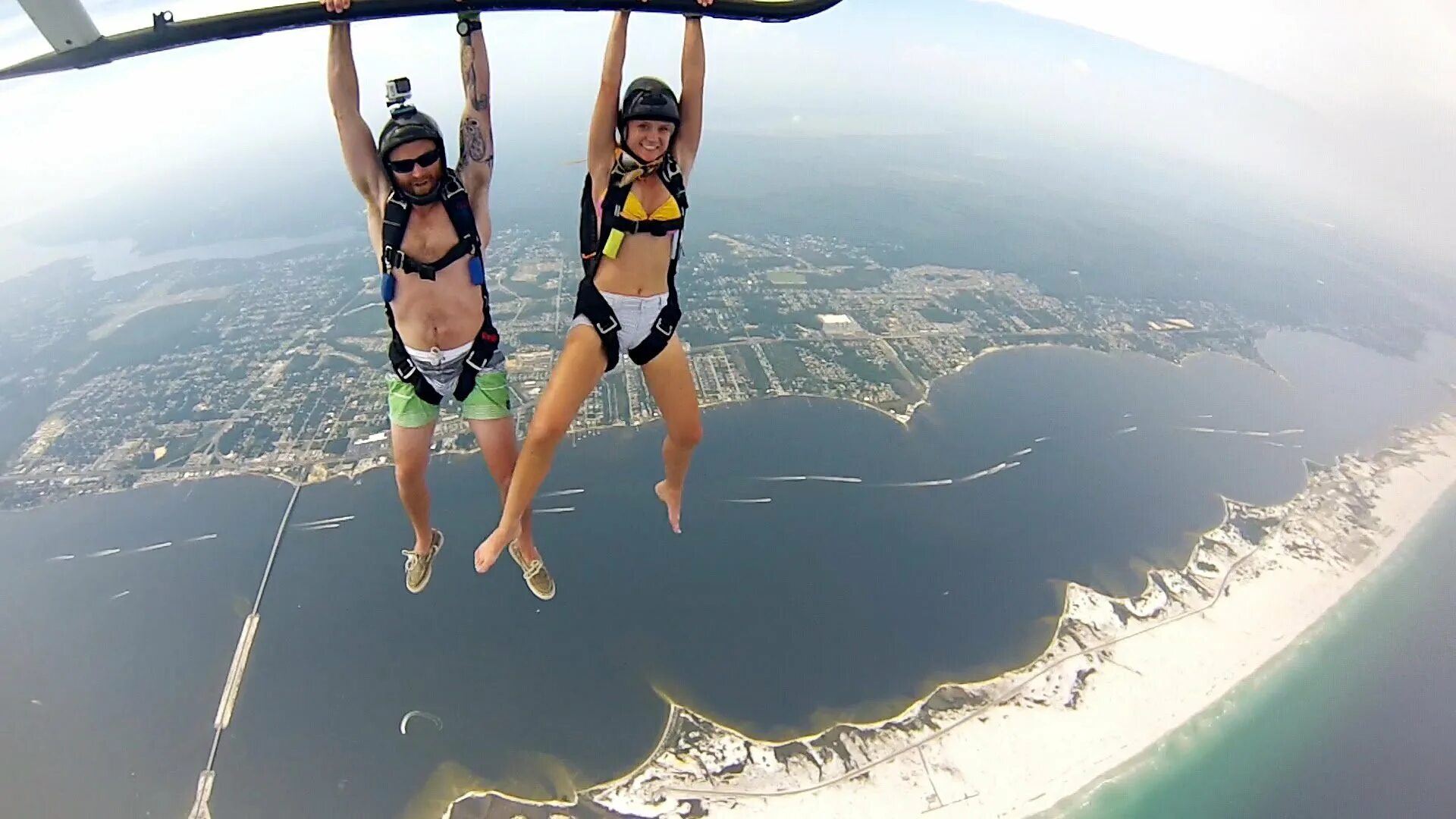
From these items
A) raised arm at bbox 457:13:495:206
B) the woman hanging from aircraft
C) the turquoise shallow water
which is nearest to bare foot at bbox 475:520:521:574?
the woman hanging from aircraft

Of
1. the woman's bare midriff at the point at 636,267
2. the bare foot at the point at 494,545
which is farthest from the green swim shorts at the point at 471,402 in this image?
the woman's bare midriff at the point at 636,267

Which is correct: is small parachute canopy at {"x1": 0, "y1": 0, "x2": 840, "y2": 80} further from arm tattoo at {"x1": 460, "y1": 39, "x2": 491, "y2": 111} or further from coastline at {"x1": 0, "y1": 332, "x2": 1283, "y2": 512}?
coastline at {"x1": 0, "y1": 332, "x2": 1283, "y2": 512}

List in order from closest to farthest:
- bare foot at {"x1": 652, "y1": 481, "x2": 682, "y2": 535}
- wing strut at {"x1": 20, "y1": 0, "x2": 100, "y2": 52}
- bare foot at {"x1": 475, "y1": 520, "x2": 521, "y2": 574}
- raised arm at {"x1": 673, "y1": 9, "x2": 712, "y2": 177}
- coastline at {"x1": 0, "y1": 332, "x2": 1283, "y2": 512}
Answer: wing strut at {"x1": 20, "y1": 0, "x2": 100, "y2": 52} < raised arm at {"x1": 673, "y1": 9, "x2": 712, "y2": 177} < bare foot at {"x1": 475, "y1": 520, "x2": 521, "y2": 574} < bare foot at {"x1": 652, "y1": 481, "x2": 682, "y2": 535} < coastline at {"x1": 0, "y1": 332, "x2": 1283, "y2": 512}

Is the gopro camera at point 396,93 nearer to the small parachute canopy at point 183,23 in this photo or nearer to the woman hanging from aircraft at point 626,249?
the small parachute canopy at point 183,23

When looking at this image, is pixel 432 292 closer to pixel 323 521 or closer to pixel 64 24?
pixel 64 24

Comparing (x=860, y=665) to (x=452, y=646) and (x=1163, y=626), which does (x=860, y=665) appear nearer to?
(x=1163, y=626)

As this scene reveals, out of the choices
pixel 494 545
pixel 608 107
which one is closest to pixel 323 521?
pixel 494 545

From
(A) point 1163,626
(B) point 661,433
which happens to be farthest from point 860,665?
(B) point 661,433
